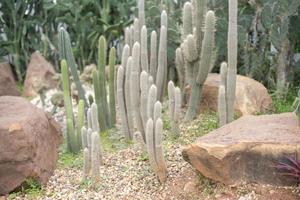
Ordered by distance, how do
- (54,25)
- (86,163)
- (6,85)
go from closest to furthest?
(86,163), (6,85), (54,25)

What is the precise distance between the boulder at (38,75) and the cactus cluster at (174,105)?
3.15 meters

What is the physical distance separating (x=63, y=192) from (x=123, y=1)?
468 cm

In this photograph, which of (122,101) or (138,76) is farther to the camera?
(122,101)

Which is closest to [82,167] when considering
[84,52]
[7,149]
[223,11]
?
[7,149]

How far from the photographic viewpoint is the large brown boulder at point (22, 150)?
4.09m

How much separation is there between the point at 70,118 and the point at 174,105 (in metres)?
1.05

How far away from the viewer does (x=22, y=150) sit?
410cm

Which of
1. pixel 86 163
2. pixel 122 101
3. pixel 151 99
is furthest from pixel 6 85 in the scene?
pixel 151 99

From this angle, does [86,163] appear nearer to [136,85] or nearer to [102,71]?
[136,85]

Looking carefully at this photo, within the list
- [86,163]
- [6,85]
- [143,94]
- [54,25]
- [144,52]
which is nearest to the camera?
[86,163]

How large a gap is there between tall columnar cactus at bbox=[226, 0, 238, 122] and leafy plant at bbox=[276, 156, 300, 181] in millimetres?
1159

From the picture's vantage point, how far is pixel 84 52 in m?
8.21

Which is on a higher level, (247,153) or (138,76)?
(138,76)

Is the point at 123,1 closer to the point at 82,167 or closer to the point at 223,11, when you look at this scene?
the point at 223,11
